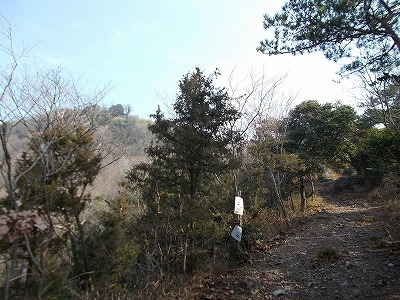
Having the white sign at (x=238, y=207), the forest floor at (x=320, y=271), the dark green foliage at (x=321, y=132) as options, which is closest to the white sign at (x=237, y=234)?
the white sign at (x=238, y=207)

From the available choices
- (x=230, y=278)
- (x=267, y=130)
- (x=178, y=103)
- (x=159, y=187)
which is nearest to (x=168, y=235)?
(x=159, y=187)

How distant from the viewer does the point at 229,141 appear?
8219 millimetres

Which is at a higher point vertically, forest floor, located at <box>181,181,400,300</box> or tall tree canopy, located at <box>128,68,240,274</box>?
tall tree canopy, located at <box>128,68,240,274</box>

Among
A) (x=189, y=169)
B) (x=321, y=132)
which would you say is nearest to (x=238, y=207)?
(x=189, y=169)

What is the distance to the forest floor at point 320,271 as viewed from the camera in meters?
5.02

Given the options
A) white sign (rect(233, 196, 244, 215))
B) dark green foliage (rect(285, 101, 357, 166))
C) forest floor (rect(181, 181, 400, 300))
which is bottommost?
forest floor (rect(181, 181, 400, 300))

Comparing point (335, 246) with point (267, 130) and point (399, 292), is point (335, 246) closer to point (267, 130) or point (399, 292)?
point (399, 292)

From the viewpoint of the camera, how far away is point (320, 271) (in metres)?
5.90

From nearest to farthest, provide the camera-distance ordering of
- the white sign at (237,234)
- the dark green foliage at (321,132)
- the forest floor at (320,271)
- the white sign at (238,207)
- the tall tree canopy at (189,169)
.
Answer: the forest floor at (320,271) < the white sign at (237,234) < the white sign at (238,207) < the tall tree canopy at (189,169) < the dark green foliage at (321,132)

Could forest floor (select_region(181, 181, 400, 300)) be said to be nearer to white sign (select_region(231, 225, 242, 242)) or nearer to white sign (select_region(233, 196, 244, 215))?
white sign (select_region(231, 225, 242, 242))

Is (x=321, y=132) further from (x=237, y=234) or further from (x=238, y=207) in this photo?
A: (x=237, y=234)

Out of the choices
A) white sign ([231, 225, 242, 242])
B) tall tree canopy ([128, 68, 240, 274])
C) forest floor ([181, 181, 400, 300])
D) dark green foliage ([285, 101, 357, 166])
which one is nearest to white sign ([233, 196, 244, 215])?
white sign ([231, 225, 242, 242])

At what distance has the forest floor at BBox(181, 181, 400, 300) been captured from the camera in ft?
16.5

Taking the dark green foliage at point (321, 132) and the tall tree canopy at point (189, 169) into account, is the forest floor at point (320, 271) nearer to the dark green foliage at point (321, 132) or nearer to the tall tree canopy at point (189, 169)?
the tall tree canopy at point (189, 169)
